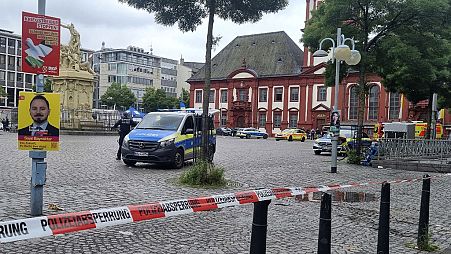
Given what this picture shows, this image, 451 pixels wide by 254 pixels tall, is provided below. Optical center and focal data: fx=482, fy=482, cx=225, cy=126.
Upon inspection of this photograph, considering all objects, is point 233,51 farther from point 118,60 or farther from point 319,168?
point 319,168

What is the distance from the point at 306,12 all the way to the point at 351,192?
52.5m

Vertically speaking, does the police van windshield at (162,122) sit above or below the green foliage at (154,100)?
below

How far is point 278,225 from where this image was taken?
7.86m

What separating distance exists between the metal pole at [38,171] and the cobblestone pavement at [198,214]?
0.27m

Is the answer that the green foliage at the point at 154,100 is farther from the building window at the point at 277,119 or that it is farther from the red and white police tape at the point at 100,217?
the red and white police tape at the point at 100,217

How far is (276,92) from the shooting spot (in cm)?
6919

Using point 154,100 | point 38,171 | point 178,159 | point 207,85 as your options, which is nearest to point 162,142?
point 178,159

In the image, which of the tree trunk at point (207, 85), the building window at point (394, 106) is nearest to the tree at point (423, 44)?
the tree trunk at point (207, 85)

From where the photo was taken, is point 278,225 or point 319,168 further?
point 319,168

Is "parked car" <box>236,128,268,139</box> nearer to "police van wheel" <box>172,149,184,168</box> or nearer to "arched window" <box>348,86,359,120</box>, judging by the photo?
"arched window" <box>348,86,359,120</box>

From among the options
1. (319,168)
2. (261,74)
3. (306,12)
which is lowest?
(319,168)

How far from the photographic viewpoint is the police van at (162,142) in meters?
15.3

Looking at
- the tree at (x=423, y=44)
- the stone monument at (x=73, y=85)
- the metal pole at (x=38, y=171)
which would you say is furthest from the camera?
the stone monument at (x=73, y=85)

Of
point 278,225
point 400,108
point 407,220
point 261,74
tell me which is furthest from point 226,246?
point 261,74
